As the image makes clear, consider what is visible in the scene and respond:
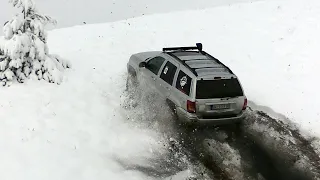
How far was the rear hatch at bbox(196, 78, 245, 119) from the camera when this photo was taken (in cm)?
952

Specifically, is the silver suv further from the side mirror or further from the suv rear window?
the side mirror

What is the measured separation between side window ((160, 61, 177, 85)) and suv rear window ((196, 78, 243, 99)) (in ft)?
3.63

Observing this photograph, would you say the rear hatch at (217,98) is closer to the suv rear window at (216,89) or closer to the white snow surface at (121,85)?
the suv rear window at (216,89)

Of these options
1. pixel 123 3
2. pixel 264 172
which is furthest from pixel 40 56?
pixel 123 3

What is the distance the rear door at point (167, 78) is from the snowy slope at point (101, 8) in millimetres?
17916

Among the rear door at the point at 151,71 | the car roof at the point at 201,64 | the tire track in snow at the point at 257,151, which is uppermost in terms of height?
the car roof at the point at 201,64

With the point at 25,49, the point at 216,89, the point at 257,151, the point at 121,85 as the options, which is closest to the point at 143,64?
the point at 121,85

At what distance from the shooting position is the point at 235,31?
17.9 metres

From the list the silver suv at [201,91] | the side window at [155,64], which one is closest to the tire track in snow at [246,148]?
the silver suv at [201,91]

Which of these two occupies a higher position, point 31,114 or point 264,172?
point 31,114

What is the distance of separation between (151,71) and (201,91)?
230 centimetres

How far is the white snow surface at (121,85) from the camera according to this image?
8.52m

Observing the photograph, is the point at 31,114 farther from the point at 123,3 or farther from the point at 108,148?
the point at 123,3

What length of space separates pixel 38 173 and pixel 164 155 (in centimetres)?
306
